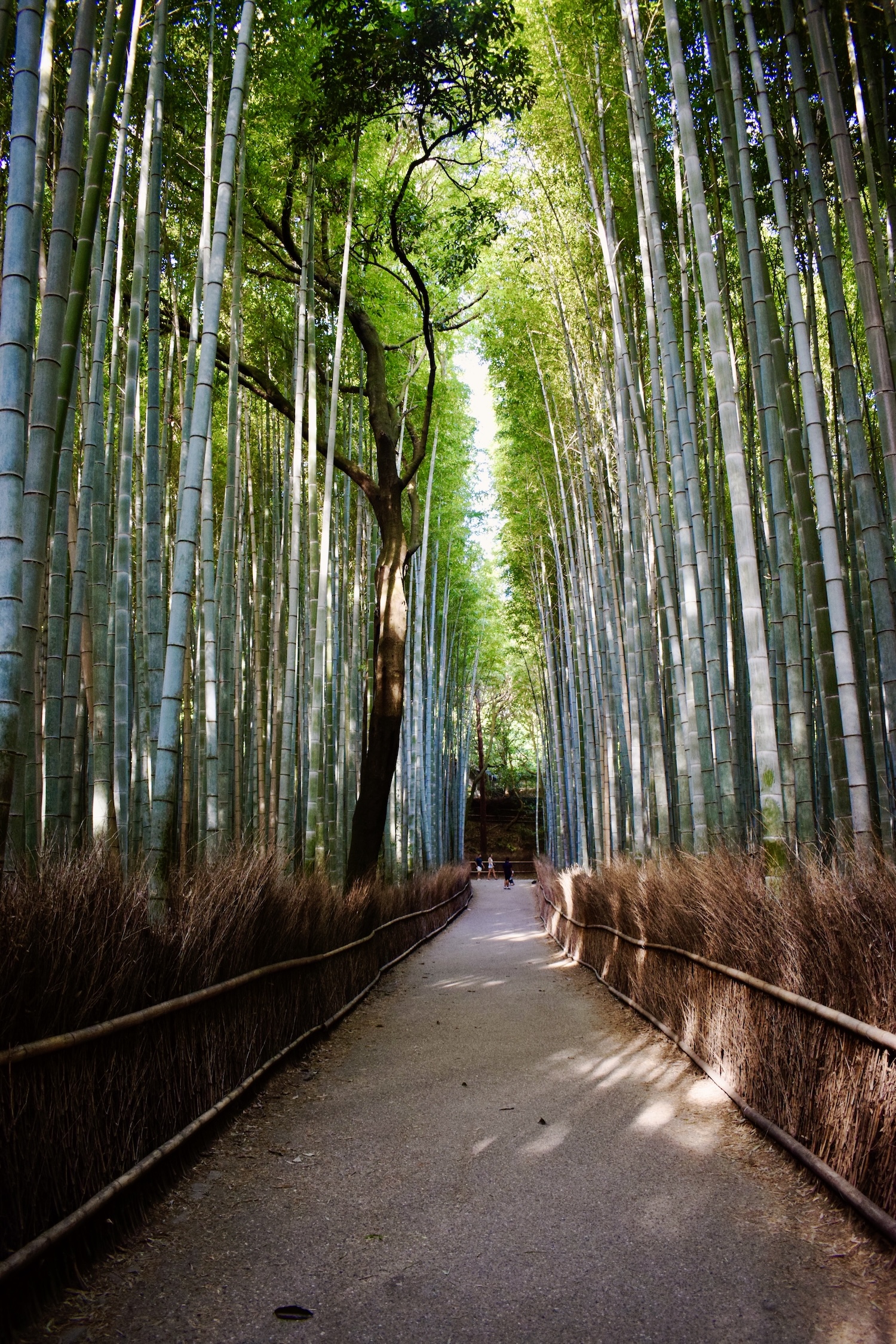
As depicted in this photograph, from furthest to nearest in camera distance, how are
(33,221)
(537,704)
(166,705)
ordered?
(537,704) < (166,705) < (33,221)

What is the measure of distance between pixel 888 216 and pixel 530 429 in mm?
5373

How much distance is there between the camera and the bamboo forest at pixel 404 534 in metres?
2.04

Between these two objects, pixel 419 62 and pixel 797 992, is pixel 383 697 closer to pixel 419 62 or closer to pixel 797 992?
pixel 419 62

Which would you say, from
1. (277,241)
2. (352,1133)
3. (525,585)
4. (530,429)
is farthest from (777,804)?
(525,585)

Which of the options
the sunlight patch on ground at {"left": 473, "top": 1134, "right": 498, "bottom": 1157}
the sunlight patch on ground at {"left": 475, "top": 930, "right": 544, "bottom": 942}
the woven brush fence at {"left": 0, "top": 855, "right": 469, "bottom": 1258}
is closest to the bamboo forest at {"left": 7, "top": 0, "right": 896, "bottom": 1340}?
the woven brush fence at {"left": 0, "top": 855, "right": 469, "bottom": 1258}

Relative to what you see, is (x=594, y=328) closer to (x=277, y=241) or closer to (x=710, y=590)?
(x=277, y=241)

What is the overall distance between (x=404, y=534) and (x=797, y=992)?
5.16m

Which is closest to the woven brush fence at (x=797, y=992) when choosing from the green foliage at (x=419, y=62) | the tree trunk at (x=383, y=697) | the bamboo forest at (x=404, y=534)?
the bamboo forest at (x=404, y=534)

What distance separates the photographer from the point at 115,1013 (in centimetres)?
199

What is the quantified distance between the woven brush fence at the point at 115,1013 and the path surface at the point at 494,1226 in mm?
172

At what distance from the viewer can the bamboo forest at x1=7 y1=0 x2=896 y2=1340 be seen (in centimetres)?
204

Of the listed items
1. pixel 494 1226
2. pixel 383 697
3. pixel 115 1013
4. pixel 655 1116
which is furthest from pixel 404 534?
pixel 494 1226

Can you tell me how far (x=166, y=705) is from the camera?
287cm

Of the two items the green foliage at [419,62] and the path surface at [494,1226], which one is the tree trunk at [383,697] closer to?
the green foliage at [419,62]
